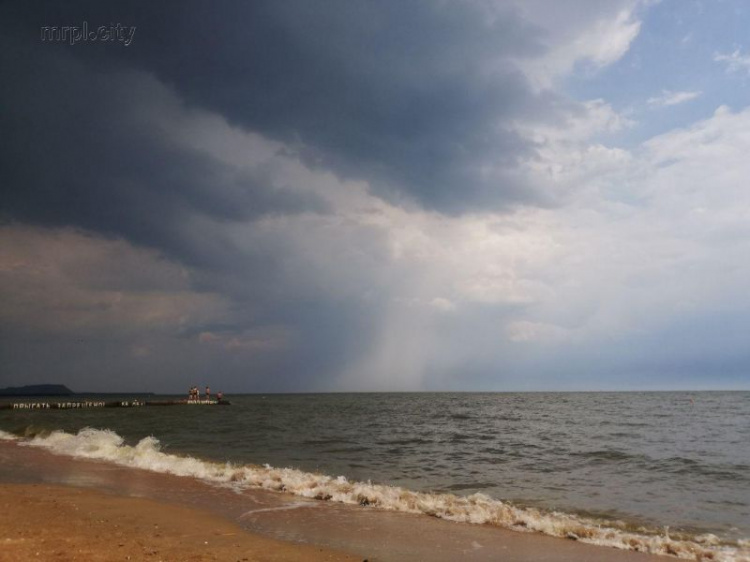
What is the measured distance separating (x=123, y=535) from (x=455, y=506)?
26.4 ft

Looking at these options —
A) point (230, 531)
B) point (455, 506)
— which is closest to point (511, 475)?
point (455, 506)

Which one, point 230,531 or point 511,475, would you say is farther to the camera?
point 511,475

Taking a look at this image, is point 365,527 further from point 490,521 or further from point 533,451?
point 533,451

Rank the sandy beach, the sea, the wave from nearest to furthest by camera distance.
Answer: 1. the sandy beach
2. the wave
3. the sea

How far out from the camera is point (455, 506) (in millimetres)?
12648

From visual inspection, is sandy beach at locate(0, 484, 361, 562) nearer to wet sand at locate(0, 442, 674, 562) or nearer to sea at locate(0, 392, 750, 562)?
wet sand at locate(0, 442, 674, 562)

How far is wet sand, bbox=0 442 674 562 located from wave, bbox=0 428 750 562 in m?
0.60

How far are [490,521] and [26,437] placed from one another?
31973 mm

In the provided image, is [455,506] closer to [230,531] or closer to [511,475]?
[230,531]

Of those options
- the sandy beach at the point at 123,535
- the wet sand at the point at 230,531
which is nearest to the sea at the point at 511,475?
the wet sand at the point at 230,531

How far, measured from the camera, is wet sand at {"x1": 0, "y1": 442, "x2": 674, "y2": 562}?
25.4 ft

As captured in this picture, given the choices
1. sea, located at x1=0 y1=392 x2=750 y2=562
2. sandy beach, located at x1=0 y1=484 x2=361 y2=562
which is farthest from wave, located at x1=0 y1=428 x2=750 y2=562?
sandy beach, located at x1=0 y1=484 x2=361 y2=562

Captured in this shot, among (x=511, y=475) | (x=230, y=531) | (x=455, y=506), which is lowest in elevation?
(x=511, y=475)

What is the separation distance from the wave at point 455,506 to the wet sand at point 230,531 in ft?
1.97
